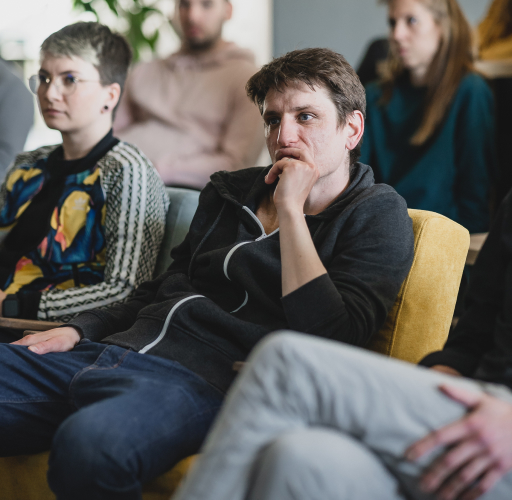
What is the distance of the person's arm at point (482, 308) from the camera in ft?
3.61

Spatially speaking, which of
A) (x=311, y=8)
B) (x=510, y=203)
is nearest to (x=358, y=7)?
(x=311, y=8)

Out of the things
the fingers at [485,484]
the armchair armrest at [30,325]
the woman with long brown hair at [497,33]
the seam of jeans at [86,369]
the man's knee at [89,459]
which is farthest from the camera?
the woman with long brown hair at [497,33]

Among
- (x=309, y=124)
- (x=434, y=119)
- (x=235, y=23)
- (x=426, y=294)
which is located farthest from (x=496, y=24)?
(x=235, y=23)

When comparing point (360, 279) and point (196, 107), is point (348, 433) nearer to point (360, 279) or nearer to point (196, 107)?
point (360, 279)

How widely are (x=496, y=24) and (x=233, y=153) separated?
50.8 inches

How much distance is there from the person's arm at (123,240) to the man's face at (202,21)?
3.63ft

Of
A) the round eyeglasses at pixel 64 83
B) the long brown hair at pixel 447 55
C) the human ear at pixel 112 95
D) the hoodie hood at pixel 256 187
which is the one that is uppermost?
the long brown hair at pixel 447 55

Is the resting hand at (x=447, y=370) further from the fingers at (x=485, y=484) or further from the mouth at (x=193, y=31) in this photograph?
the mouth at (x=193, y=31)

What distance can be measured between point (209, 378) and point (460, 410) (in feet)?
1.87

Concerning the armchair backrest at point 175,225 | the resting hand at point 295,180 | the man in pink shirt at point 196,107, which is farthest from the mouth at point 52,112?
the resting hand at point 295,180

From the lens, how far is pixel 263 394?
0.86 meters

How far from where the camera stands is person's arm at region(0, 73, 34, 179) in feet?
8.95

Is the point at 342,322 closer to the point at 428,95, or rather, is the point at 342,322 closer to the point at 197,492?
the point at 197,492

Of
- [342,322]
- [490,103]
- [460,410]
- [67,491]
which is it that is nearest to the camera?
[460,410]
